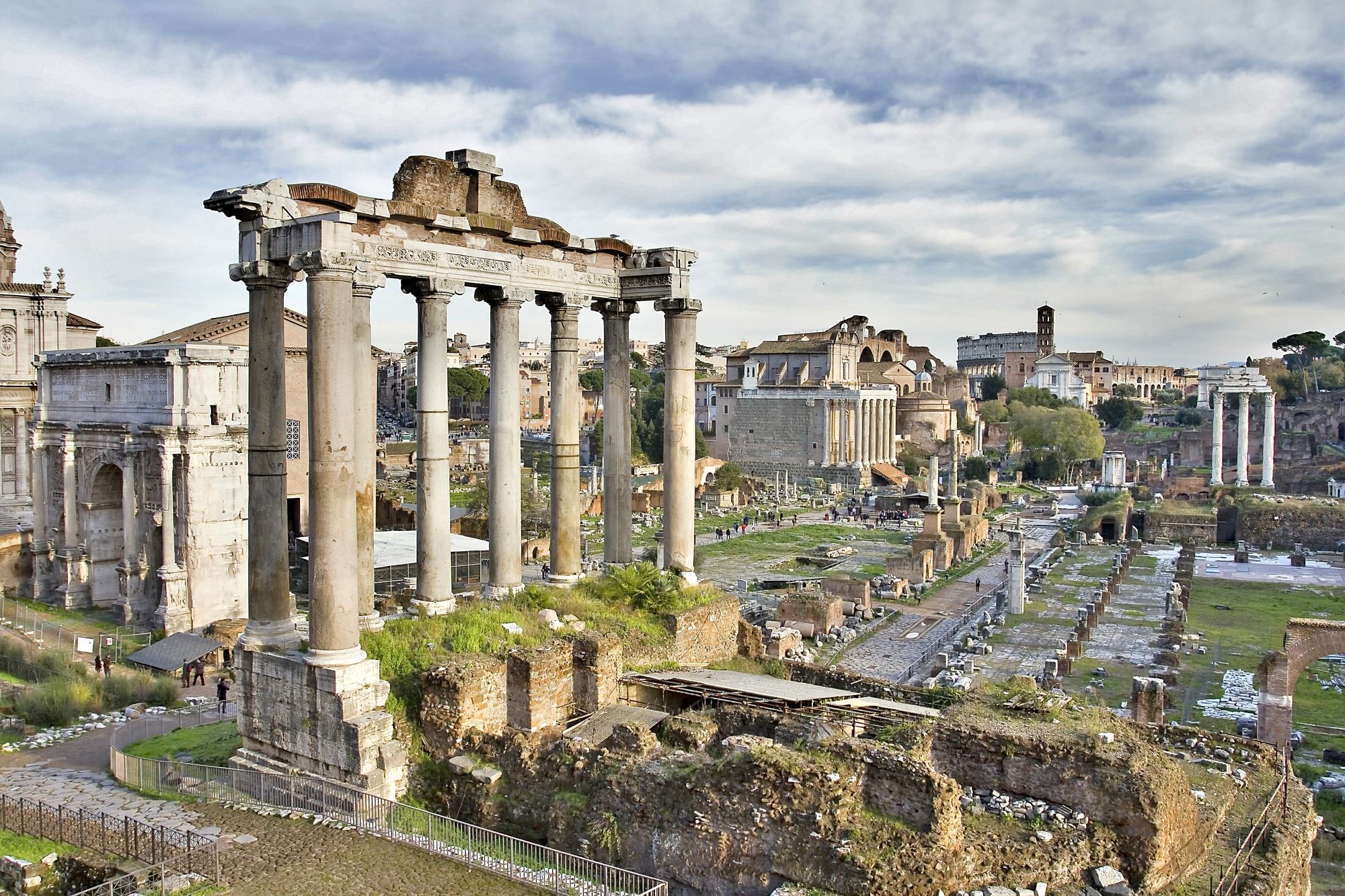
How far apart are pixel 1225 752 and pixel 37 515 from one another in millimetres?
29871

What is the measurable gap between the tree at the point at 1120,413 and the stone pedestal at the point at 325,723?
11312cm

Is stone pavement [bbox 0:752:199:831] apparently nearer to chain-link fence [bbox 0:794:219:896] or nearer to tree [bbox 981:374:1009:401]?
chain-link fence [bbox 0:794:219:896]

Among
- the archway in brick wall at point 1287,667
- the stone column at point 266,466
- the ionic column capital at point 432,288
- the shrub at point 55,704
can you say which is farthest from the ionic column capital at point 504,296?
the archway in brick wall at point 1287,667

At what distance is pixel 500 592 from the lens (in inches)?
587

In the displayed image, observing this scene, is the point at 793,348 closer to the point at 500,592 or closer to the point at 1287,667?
the point at 1287,667

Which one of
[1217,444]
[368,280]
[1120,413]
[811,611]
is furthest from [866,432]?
[368,280]

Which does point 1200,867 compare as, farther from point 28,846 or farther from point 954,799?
point 28,846

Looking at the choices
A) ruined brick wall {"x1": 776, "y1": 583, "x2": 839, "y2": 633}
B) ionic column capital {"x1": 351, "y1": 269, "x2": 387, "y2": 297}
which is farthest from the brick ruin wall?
ruined brick wall {"x1": 776, "y1": 583, "x2": 839, "y2": 633}

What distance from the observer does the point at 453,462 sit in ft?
235

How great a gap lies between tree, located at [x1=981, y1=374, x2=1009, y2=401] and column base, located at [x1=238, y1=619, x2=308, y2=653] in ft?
435

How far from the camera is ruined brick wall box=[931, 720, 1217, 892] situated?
30.5ft

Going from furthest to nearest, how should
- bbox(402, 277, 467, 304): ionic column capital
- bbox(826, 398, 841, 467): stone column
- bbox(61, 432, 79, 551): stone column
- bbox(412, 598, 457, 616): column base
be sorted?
bbox(826, 398, 841, 467): stone column, bbox(61, 432, 79, 551): stone column, bbox(412, 598, 457, 616): column base, bbox(402, 277, 467, 304): ionic column capital

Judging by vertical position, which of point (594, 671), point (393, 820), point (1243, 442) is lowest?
point (393, 820)

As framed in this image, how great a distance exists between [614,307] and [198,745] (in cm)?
837
